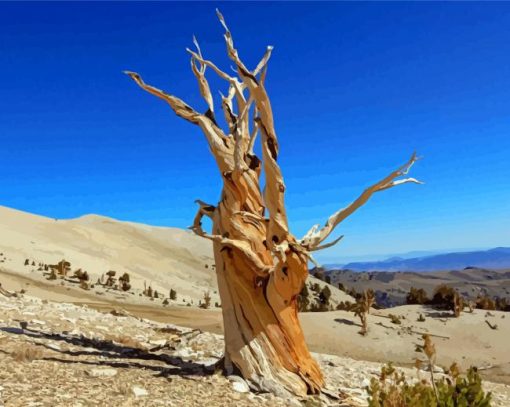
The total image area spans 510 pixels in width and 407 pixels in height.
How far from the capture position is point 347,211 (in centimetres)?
712

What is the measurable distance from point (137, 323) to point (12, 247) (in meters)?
26.3

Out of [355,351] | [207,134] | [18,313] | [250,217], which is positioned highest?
[207,134]

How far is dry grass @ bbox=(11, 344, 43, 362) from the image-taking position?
22.2 feet

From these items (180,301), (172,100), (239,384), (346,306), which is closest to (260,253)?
(239,384)

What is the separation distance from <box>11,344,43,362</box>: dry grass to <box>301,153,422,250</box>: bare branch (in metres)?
3.99

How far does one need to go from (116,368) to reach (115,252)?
1537 inches

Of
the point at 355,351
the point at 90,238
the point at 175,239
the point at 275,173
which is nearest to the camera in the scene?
the point at 275,173

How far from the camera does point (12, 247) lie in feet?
114

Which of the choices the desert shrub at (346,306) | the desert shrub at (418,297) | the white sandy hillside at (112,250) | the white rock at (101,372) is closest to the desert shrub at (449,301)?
the desert shrub at (418,297)

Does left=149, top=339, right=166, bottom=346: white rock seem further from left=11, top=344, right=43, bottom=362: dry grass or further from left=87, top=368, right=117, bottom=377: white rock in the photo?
left=87, top=368, right=117, bottom=377: white rock

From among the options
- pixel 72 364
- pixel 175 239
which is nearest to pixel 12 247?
pixel 175 239

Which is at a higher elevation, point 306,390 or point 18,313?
point 18,313

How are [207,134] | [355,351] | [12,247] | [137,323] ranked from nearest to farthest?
[207,134]
[137,323]
[355,351]
[12,247]

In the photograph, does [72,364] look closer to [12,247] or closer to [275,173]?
[275,173]
